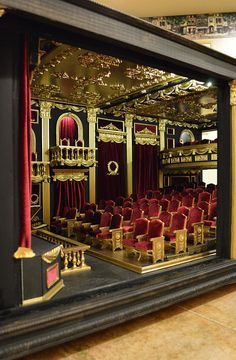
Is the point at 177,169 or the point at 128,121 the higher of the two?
the point at 128,121

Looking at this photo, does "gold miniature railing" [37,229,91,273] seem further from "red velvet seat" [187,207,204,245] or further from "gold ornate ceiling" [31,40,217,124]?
"gold ornate ceiling" [31,40,217,124]

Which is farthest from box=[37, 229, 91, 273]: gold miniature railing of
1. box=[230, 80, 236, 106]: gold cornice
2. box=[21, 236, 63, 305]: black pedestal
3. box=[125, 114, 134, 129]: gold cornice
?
box=[125, 114, 134, 129]: gold cornice

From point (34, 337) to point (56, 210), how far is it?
212 inches

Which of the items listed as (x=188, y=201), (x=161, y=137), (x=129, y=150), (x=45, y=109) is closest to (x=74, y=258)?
(x=188, y=201)

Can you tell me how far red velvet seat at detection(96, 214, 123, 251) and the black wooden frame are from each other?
4.07ft

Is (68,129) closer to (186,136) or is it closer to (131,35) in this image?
(186,136)

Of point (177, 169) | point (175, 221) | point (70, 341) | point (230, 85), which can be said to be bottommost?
point (70, 341)

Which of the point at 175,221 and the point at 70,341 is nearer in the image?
the point at 70,341

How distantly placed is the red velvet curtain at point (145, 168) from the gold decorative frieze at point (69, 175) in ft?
6.18

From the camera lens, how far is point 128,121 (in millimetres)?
8602

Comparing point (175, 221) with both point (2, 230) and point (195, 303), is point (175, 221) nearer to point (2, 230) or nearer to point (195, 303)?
point (195, 303)

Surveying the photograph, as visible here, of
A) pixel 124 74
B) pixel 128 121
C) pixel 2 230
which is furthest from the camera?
pixel 128 121

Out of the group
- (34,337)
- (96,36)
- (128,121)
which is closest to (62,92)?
(128,121)

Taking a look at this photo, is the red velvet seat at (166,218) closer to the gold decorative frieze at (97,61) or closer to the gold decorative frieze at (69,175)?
the gold decorative frieze at (97,61)
